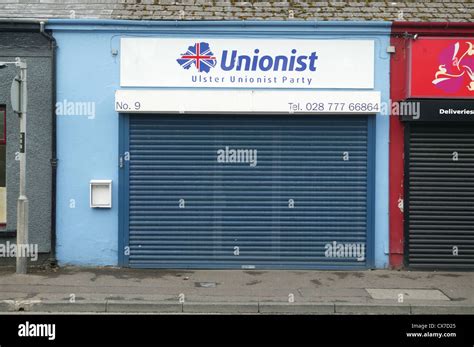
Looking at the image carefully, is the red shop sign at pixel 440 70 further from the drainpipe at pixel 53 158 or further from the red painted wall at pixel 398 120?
the drainpipe at pixel 53 158

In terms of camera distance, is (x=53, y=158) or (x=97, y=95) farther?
(x=97, y=95)

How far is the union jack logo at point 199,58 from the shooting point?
10352mm

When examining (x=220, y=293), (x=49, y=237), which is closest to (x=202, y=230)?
(x=220, y=293)

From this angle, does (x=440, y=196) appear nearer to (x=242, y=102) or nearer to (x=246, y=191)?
(x=246, y=191)

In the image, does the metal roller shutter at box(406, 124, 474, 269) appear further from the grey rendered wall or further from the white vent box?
the grey rendered wall

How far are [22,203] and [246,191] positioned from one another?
3.99 m

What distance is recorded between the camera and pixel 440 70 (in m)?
10.3

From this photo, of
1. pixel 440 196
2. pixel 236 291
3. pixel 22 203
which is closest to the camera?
pixel 236 291

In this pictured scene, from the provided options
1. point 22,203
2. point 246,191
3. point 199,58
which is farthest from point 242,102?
point 22,203

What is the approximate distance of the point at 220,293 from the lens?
866 centimetres

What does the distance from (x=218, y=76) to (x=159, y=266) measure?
3.71 meters

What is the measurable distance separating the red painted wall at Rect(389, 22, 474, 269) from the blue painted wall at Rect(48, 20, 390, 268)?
19 cm

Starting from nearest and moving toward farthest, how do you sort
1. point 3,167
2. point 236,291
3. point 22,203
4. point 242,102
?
point 236,291
point 22,203
point 242,102
point 3,167
